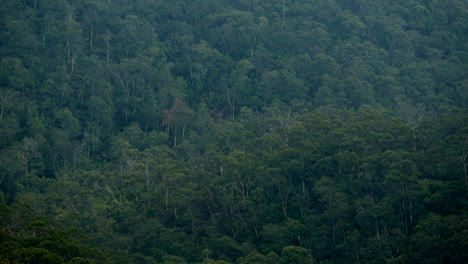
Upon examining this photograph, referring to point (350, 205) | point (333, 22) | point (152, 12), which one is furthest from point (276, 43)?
point (350, 205)

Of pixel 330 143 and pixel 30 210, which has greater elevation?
pixel 330 143

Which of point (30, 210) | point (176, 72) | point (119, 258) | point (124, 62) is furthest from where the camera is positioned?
point (176, 72)

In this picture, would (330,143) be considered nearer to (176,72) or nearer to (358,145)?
(358,145)

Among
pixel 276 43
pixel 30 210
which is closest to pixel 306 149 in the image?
pixel 30 210

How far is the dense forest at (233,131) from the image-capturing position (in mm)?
28812

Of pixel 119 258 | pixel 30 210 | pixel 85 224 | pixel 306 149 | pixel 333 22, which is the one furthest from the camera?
pixel 333 22

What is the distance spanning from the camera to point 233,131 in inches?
1556

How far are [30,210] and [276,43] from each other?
2931 centimetres

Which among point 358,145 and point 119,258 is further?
point 358,145

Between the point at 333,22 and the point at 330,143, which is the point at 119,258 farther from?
the point at 333,22

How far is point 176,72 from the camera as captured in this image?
51875 millimetres

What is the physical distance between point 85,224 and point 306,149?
1284cm

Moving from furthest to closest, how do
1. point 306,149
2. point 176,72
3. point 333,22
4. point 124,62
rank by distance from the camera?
1. point 333,22
2. point 176,72
3. point 124,62
4. point 306,149

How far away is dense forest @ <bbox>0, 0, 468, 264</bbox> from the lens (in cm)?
2881
